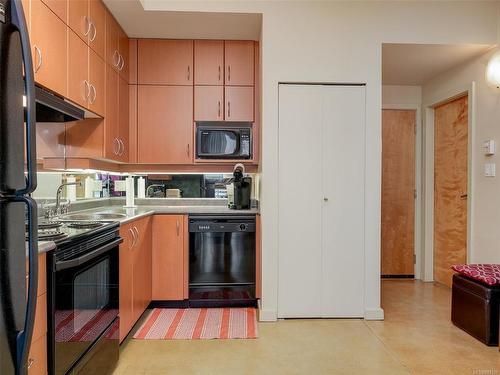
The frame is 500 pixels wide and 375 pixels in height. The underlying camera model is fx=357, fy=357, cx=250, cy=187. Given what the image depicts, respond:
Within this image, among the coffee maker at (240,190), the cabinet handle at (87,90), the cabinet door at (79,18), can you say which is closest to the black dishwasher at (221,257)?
the coffee maker at (240,190)

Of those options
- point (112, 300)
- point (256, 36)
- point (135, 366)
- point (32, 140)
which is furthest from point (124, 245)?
point (256, 36)

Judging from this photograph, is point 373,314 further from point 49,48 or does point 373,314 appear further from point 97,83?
point 49,48

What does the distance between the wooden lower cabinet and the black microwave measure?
900 millimetres

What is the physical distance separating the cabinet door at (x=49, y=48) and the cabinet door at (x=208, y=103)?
1484 mm

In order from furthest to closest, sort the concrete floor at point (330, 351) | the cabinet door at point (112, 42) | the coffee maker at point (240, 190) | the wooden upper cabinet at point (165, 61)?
the wooden upper cabinet at point (165, 61), the coffee maker at point (240, 190), the cabinet door at point (112, 42), the concrete floor at point (330, 351)

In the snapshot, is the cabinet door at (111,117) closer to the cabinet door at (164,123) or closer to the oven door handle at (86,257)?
the cabinet door at (164,123)

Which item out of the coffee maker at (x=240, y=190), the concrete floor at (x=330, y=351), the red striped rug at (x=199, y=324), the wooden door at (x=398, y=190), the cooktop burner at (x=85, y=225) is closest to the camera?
the cooktop burner at (x=85, y=225)

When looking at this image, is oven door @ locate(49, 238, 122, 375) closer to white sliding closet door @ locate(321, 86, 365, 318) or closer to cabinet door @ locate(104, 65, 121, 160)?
cabinet door @ locate(104, 65, 121, 160)

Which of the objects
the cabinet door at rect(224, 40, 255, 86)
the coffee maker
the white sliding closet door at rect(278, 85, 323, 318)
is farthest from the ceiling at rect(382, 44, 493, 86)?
the coffee maker

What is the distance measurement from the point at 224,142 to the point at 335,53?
1.28 metres

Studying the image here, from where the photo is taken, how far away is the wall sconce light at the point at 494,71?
296 cm

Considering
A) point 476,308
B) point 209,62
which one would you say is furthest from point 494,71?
point 209,62

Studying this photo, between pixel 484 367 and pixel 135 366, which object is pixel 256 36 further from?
pixel 484 367

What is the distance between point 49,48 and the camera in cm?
194
